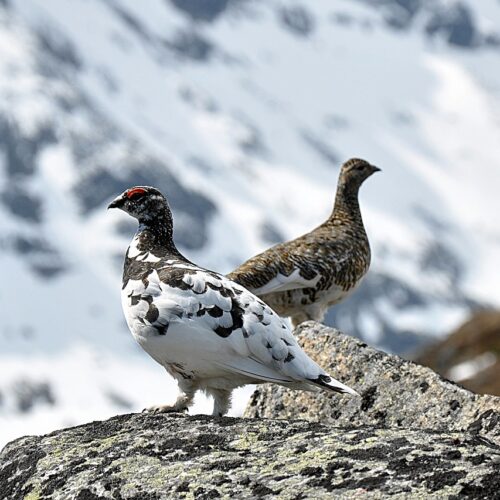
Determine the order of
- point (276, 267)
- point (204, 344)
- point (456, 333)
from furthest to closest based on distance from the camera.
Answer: point (456, 333)
point (276, 267)
point (204, 344)

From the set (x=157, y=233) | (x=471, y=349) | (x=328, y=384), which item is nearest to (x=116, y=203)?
(x=157, y=233)

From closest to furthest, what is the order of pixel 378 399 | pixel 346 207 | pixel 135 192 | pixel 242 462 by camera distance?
pixel 242 462 → pixel 378 399 → pixel 135 192 → pixel 346 207

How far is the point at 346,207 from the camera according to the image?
42.8ft

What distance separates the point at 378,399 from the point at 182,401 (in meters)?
1.36

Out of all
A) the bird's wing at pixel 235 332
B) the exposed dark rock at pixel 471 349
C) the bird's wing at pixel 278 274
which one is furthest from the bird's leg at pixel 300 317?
the exposed dark rock at pixel 471 349

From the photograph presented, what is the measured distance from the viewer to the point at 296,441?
6.33 meters

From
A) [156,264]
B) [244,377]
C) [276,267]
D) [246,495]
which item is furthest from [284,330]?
[276,267]

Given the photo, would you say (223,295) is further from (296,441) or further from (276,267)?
(276,267)

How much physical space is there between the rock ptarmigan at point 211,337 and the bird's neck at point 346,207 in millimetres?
5067

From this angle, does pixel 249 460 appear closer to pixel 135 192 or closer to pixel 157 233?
pixel 157 233

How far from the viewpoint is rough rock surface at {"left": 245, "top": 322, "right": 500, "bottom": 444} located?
8078 mm

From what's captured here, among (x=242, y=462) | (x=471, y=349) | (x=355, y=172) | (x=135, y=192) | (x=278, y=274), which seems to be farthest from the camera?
(x=471, y=349)

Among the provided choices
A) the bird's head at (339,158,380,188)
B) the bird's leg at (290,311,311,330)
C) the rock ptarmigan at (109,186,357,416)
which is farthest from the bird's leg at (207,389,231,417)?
the bird's head at (339,158,380,188)

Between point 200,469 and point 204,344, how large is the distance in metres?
1.41
